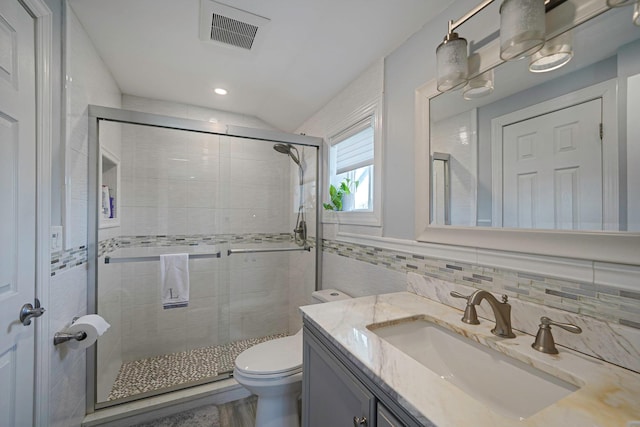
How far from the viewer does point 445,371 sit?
3.06 feet

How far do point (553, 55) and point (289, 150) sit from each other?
1.88 metres

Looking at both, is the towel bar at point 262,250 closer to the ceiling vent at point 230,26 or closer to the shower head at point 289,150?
the shower head at point 289,150

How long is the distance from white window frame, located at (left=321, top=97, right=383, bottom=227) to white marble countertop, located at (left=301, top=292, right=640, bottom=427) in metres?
0.73

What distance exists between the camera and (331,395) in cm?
88

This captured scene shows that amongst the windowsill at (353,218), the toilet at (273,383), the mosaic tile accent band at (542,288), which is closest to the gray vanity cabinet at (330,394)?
the toilet at (273,383)

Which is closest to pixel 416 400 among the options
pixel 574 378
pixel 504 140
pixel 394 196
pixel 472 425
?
pixel 472 425

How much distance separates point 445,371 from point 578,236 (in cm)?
62

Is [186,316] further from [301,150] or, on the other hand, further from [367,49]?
[367,49]

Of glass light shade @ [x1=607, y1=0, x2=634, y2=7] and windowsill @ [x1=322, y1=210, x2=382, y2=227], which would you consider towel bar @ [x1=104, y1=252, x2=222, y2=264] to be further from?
glass light shade @ [x1=607, y1=0, x2=634, y2=7]

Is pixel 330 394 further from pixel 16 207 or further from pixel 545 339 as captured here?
pixel 16 207

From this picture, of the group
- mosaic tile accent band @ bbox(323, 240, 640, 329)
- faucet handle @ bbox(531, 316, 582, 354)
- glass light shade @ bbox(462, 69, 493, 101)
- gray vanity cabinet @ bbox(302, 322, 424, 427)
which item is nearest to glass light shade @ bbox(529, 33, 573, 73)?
glass light shade @ bbox(462, 69, 493, 101)

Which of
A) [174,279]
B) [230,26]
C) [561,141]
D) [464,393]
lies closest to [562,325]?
[464,393]

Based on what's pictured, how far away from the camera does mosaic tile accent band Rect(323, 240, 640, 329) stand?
684 millimetres

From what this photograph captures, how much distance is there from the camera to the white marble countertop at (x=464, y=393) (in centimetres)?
50
